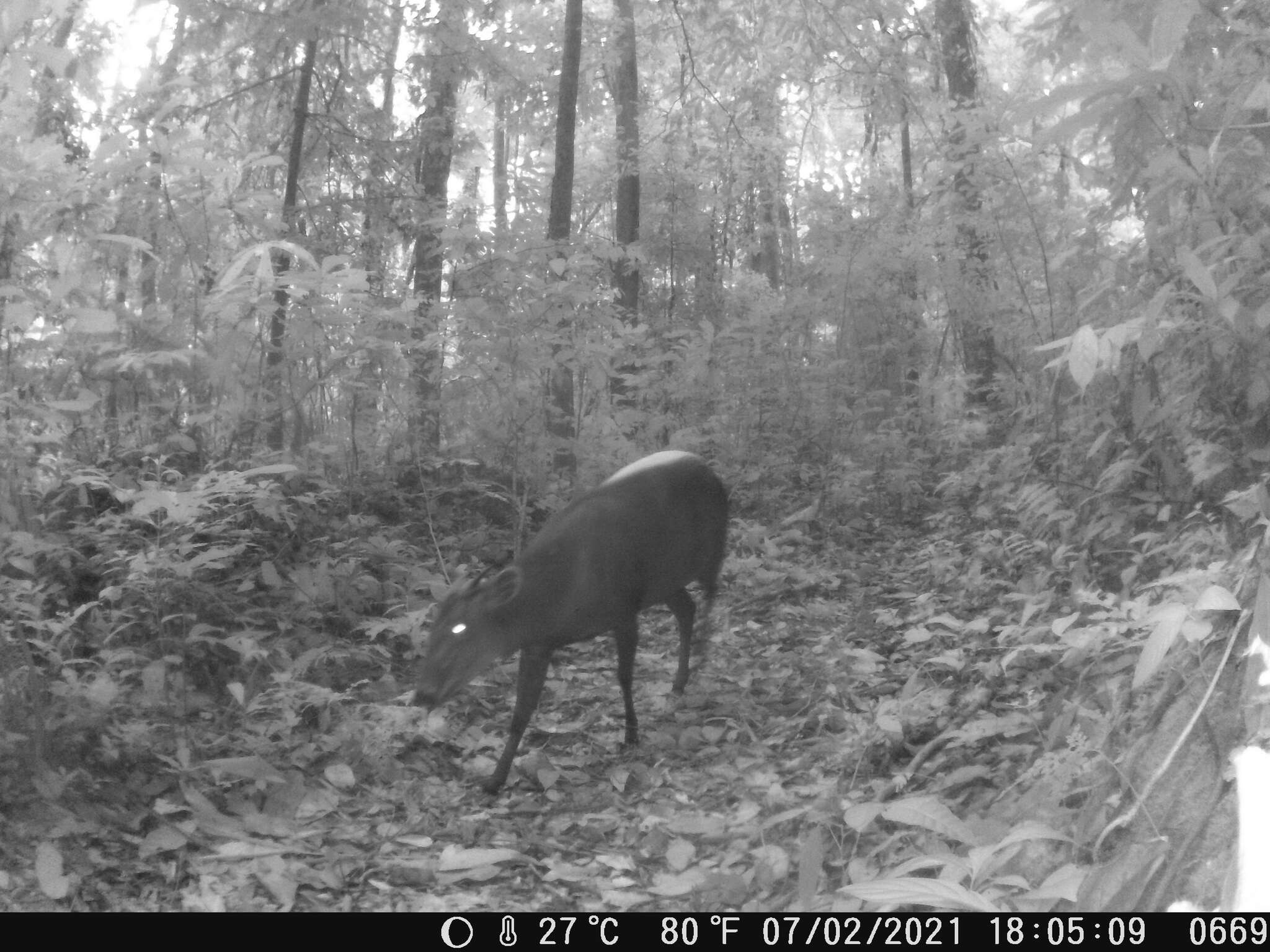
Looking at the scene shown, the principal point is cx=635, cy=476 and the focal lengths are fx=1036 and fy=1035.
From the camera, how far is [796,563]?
8.73 m

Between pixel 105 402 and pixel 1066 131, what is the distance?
5.95 m

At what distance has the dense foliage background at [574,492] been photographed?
3904 mm

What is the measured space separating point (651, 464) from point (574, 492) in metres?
2.25

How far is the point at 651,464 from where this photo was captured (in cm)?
665

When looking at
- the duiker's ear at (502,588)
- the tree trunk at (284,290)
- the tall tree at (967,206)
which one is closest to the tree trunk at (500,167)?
the tree trunk at (284,290)

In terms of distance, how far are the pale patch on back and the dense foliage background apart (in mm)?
1207

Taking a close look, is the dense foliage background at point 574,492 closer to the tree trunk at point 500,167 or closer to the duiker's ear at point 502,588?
the tree trunk at point 500,167

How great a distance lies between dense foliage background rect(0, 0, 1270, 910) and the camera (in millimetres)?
3904

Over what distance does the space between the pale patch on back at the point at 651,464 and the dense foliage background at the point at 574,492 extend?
1.21 meters
